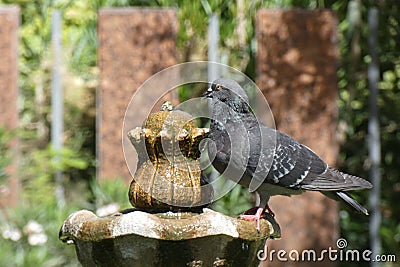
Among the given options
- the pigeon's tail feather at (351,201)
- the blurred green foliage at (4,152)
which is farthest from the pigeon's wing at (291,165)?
the blurred green foliage at (4,152)

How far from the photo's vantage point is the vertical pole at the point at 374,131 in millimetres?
6051

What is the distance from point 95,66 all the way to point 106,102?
3.95 ft

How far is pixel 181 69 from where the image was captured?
Answer: 6.18 metres

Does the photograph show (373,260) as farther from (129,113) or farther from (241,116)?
(241,116)

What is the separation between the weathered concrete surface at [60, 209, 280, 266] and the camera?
270 centimetres

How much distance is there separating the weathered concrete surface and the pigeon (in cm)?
62

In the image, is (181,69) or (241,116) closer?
(241,116)

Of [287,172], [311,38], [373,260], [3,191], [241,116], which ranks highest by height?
[311,38]

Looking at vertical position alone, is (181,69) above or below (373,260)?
above

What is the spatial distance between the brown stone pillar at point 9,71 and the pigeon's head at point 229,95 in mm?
2873

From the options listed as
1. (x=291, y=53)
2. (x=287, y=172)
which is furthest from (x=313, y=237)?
(x=287, y=172)

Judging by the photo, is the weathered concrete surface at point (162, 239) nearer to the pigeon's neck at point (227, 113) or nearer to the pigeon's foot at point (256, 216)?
the pigeon's foot at point (256, 216)

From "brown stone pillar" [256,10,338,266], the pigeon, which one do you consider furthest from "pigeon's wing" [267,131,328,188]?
"brown stone pillar" [256,10,338,266]

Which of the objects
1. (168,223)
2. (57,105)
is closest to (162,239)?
(168,223)
